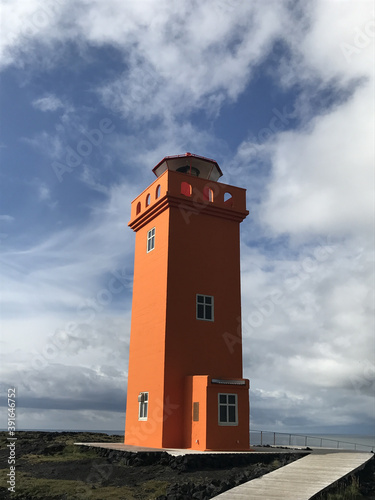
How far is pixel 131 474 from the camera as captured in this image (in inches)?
612

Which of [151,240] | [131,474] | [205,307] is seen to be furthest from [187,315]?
[131,474]

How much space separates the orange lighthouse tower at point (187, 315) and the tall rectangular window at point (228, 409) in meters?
0.04

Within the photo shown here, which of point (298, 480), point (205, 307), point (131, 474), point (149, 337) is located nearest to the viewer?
point (298, 480)

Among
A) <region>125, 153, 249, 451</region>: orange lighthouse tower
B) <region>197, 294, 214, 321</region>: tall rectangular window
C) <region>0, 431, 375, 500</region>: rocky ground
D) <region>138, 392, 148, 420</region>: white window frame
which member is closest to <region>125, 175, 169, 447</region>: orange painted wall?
<region>125, 153, 249, 451</region>: orange lighthouse tower

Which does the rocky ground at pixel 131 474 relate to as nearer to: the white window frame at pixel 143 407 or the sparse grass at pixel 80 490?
the sparse grass at pixel 80 490

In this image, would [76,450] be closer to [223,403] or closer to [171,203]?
[223,403]

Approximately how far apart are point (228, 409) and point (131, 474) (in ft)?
17.0

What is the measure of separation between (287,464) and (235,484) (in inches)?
157

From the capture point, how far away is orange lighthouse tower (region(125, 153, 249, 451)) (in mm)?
19438

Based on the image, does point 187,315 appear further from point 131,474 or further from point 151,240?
point 131,474

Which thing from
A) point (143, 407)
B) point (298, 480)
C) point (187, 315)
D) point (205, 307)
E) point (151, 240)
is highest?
point (151, 240)

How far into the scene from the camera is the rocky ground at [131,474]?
1310cm

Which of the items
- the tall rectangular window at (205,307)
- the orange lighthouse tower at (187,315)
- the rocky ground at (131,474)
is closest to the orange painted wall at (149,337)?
the orange lighthouse tower at (187,315)

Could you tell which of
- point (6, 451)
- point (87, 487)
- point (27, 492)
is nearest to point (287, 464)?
point (87, 487)
